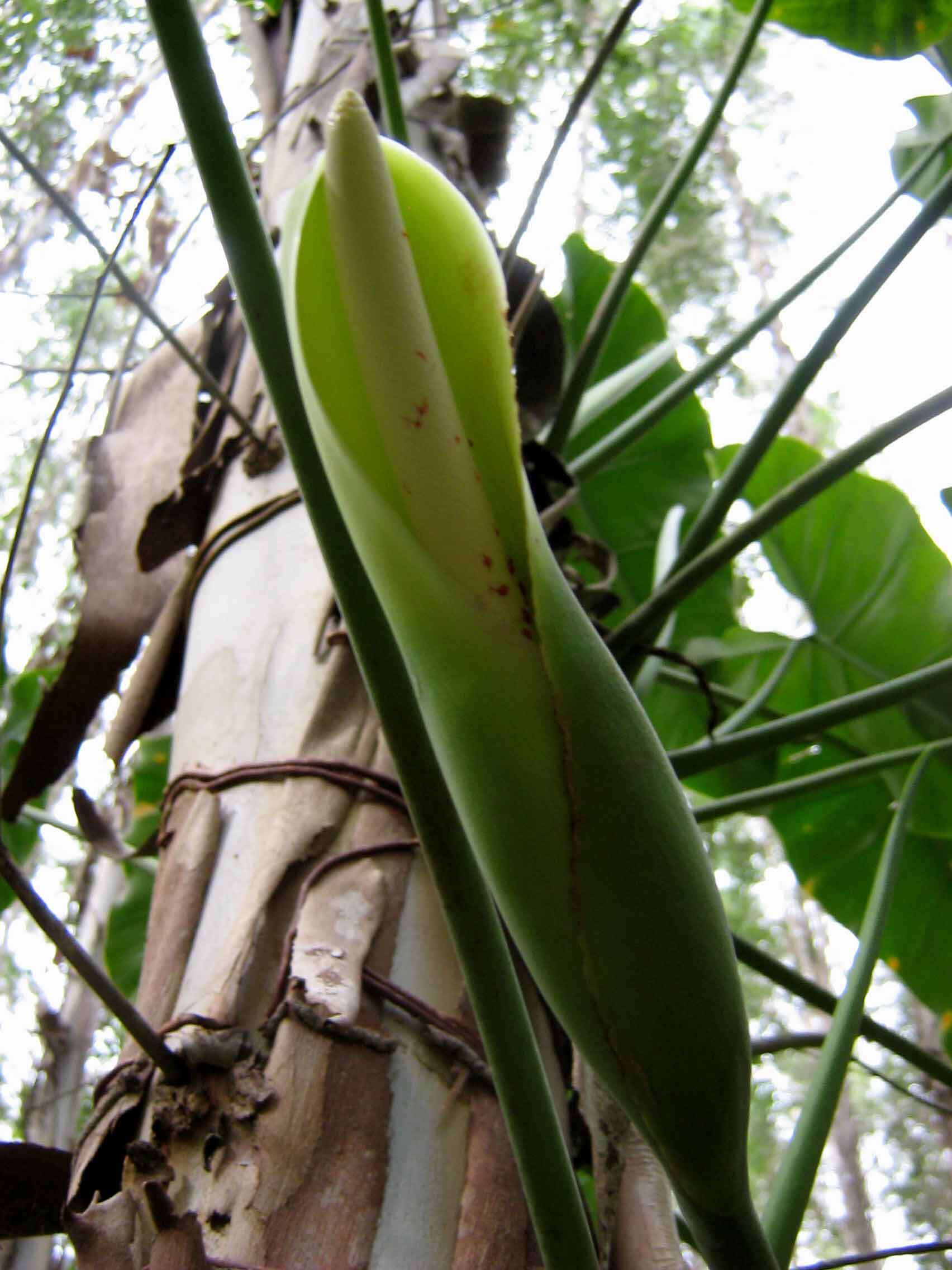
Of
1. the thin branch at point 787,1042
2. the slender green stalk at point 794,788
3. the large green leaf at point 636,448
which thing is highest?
the large green leaf at point 636,448

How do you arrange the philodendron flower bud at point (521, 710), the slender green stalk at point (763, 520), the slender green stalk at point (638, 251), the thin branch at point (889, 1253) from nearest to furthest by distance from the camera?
the philodendron flower bud at point (521, 710)
the thin branch at point (889, 1253)
the slender green stalk at point (763, 520)
the slender green stalk at point (638, 251)

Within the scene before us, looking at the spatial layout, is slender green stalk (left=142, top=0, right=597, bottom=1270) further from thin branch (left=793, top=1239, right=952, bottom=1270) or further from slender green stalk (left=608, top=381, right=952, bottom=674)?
slender green stalk (left=608, top=381, right=952, bottom=674)

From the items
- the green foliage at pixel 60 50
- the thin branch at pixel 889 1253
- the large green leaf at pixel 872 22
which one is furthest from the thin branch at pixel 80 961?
the green foliage at pixel 60 50

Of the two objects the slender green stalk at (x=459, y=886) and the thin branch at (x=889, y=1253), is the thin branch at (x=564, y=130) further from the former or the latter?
the thin branch at (x=889, y=1253)

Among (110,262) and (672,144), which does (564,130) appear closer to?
(110,262)

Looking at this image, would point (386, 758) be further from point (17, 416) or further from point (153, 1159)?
point (17, 416)

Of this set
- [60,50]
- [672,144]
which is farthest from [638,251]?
[672,144]
